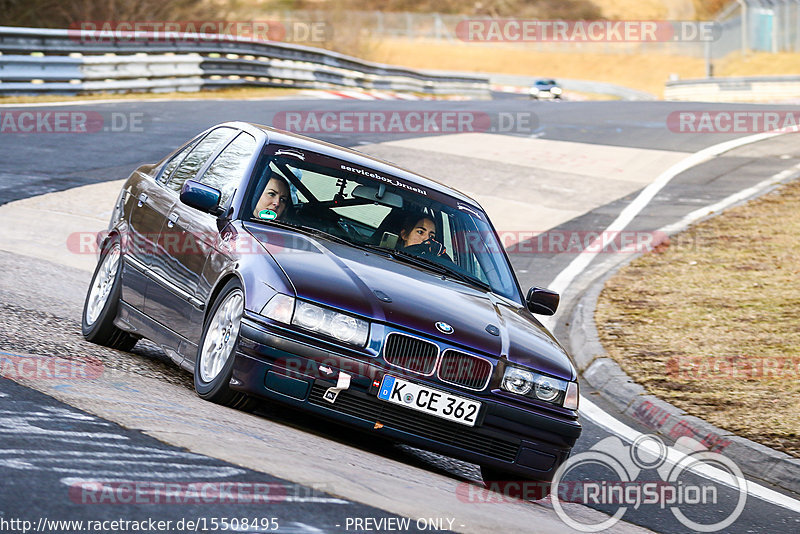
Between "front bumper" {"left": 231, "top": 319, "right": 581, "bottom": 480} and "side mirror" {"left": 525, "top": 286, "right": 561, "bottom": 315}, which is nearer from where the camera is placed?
"front bumper" {"left": 231, "top": 319, "right": 581, "bottom": 480}

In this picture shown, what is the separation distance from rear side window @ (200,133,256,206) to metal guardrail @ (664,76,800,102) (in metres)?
34.7

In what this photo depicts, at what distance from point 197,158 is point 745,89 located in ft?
123

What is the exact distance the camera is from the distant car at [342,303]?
5688 mm

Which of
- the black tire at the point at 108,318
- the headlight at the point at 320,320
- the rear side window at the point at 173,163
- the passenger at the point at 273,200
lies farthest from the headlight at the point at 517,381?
the rear side window at the point at 173,163

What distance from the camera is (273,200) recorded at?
22.4 feet

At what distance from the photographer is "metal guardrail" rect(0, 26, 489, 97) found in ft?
74.7

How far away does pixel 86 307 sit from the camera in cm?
798

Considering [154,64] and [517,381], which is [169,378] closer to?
[517,381]

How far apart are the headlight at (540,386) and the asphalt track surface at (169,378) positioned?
0.61 m

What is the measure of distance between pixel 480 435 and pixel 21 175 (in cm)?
1045

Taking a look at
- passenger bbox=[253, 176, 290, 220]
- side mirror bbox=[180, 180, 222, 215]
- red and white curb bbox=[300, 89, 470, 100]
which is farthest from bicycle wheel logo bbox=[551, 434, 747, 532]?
red and white curb bbox=[300, 89, 470, 100]

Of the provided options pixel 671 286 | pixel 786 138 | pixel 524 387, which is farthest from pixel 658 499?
pixel 786 138

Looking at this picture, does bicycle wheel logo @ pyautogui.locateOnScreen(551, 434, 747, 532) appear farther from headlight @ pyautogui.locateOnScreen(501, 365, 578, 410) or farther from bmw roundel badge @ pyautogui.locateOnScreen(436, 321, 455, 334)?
bmw roundel badge @ pyautogui.locateOnScreen(436, 321, 455, 334)

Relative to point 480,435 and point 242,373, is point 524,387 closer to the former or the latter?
point 480,435
